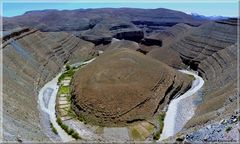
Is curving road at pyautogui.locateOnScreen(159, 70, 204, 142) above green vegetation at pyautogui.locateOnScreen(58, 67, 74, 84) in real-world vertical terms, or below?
above

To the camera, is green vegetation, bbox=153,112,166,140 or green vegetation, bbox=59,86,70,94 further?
green vegetation, bbox=59,86,70,94

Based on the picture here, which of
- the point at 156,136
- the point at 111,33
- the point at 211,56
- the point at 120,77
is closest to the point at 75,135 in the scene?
the point at 156,136

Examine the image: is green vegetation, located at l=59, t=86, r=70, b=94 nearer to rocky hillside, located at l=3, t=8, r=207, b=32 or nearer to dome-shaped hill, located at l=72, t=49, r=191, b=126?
dome-shaped hill, located at l=72, t=49, r=191, b=126

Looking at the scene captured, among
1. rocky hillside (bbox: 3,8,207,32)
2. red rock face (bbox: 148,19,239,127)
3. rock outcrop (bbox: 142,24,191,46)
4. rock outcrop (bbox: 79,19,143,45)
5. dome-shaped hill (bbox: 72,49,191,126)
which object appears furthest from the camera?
rocky hillside (bbox: 3,8,207,32)

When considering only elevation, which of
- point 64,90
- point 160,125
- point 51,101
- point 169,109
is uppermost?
point 160,125

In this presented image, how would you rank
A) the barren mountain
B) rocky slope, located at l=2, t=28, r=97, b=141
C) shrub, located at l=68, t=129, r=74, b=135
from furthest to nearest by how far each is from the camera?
1. the barren mountain
2. shrub, located at l=68, t=129, r=74, b=135
3. rocky slope, located at l=2, t=28, r=97, b=141

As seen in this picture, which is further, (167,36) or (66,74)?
(167,36)

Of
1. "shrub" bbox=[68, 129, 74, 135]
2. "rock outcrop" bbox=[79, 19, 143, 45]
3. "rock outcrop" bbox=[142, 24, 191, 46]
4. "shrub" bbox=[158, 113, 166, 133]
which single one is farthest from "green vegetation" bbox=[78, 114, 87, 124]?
"rock outcrop" bbox=[79, 19, 143, 45]

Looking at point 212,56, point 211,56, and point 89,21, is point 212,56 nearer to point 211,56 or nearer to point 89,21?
point 211,56
